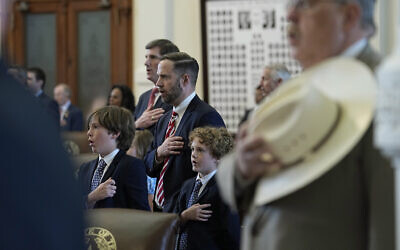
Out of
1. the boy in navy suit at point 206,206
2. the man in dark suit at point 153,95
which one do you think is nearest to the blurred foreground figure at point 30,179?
the boy in navy suit at point 206,206

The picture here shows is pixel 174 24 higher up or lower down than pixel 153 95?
higher up

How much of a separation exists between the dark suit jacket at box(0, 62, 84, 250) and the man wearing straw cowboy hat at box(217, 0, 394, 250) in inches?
21.2

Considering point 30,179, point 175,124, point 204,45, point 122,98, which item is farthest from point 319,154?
point 204,45

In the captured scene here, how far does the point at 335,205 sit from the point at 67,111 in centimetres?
696

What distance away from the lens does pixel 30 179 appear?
4.42 ft

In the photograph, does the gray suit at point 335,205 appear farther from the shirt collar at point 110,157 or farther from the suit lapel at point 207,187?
the shirt collar at point 110,157

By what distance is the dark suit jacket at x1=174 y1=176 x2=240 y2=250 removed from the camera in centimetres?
400

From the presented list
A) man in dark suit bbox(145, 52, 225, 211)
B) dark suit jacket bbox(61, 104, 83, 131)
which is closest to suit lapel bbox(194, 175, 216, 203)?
man in dark suit bbox(145, 52, 225, 211)

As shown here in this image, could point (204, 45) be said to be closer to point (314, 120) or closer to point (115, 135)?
point (115, 135)

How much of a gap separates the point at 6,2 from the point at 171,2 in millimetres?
7547

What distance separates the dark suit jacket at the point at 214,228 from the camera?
4.00 meters

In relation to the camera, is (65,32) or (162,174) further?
(65,32)

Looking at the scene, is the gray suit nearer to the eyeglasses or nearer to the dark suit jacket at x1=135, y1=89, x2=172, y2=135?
the eyeglasses

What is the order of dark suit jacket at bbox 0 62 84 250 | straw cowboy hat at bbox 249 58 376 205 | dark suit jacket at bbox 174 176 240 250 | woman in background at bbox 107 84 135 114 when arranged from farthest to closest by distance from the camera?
woman in background at bbox 107 84 135 114, dark suit jacket at bbox 174 176 240 250, straw cowboy hat at bbox 249 58 376 205, dark suit jacket at bbox 0 62 84 250
